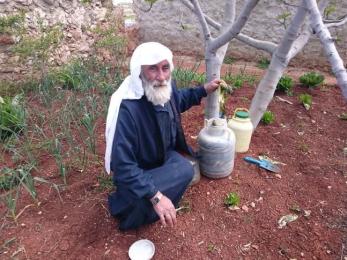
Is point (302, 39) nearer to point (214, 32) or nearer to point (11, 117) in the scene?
point (11, 117)

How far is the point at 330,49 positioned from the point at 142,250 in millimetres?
1603

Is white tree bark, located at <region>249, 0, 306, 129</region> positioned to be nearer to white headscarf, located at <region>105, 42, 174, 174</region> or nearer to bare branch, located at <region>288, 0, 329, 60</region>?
bare branch, located at <region>288, 0, 329, 60</region>

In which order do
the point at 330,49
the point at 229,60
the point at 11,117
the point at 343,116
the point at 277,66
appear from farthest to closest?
the point at 229,60
the point at 343,116
the point at 11,117
the point at 277,66
the point at 330,49

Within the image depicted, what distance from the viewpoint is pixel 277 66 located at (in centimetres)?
271

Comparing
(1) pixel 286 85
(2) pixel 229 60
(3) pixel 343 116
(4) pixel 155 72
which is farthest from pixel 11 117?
(2) pixel 229 60

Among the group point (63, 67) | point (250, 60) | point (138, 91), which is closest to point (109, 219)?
point (138, 91)

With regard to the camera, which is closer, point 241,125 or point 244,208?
point 244,208

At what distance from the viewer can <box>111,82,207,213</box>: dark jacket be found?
75.2 inches

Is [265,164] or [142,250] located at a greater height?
[265,164]

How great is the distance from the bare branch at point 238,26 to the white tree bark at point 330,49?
52 cm

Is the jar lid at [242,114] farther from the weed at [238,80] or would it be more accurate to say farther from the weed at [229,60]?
the weed at [229,60]

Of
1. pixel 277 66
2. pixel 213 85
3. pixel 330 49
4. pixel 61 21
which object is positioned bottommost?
pixel 213 85

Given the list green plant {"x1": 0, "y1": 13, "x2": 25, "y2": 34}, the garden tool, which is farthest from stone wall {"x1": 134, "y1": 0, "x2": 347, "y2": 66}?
the garden tool

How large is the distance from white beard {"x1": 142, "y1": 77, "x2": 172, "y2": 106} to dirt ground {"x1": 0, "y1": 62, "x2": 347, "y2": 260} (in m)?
0.87
